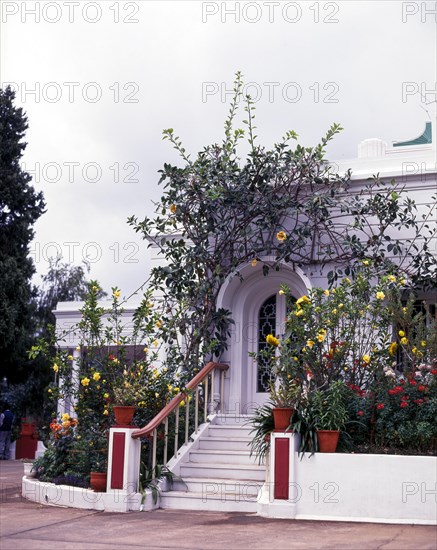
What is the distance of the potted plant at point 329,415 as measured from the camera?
30.9 ft

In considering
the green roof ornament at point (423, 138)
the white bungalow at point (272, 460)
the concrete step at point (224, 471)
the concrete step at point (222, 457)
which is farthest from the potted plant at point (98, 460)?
the green roof ornament at point (423, 138)

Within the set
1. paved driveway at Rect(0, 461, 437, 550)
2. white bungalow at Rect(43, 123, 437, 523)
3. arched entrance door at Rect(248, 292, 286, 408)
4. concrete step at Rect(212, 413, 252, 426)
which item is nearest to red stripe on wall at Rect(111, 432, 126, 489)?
white bungalow at Rect(43, 123, 437, 523)

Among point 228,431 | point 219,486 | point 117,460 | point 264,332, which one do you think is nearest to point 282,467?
point 219,486

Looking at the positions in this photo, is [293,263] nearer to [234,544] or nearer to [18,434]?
[234,544]

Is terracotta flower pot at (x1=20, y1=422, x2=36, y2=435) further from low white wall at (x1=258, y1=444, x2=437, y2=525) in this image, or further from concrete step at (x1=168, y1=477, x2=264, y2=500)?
low white wall at (x1=258, y1=444, x2=437, y2=525)

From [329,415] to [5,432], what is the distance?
12788 millimetres

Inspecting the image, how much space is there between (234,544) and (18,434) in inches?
617

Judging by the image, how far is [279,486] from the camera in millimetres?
9195

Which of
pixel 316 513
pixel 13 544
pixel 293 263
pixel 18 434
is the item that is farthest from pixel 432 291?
pixel 18 434

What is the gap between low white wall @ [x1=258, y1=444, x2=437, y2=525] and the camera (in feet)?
29.1

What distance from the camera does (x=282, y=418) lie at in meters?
9.51

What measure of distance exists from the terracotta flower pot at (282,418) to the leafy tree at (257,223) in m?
3.43

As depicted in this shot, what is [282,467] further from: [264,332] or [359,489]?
[264,332]

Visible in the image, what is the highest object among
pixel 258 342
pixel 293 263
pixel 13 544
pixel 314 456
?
pixel 293 263
